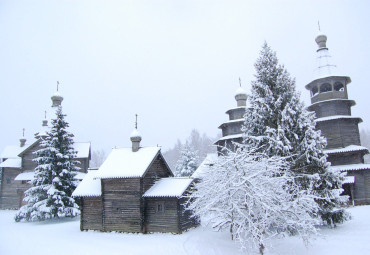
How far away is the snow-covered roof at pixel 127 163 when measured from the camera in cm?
2044

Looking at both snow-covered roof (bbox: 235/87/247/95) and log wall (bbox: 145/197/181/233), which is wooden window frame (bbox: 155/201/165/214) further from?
snow-covered roof (bbox: 235/87/247/95)

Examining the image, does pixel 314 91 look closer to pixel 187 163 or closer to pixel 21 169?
pixel 187 163

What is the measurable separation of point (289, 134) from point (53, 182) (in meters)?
22.7

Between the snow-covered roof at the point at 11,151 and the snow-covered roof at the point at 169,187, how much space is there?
3077 cm

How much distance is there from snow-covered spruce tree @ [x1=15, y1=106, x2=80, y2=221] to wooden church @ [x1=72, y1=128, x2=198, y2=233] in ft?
15.7

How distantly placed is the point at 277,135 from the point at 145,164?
10.5 meters

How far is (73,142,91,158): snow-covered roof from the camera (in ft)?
119

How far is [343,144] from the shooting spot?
2672cm

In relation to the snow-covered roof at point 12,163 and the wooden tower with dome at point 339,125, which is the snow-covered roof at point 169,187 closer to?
the wooden tower with dome at point 339,125

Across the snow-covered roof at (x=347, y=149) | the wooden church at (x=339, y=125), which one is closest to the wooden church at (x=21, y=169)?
the wooden church at (x=339, y=125)

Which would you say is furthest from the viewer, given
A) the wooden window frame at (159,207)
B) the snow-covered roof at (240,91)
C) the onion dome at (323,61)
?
the snow-covered roof at (240,91)

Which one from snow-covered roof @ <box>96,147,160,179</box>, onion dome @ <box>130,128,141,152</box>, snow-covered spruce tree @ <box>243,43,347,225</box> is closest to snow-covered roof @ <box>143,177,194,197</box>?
snow-covered roof @ <box>96,147,160,179</box>

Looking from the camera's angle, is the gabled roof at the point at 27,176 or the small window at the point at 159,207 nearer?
the small window at the point at 159,207

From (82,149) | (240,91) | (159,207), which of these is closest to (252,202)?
(159,207)
